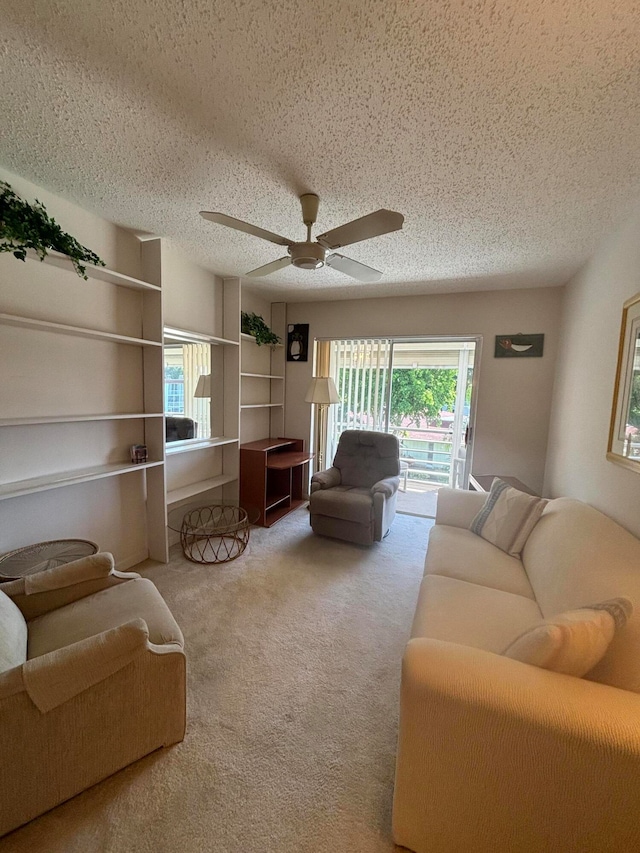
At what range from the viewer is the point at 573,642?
3.19ft

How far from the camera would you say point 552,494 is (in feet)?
9.96

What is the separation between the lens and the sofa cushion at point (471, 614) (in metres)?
1.38

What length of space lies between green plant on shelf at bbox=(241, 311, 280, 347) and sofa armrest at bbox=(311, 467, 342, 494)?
1683 millimetres

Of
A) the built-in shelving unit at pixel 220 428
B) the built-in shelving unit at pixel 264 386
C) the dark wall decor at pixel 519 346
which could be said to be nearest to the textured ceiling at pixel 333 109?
the built-in shelving unit at pixel 220 428

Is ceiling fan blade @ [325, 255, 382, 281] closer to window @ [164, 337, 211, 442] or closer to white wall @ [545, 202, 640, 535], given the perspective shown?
white wall @ [545, 202, 640, 535]

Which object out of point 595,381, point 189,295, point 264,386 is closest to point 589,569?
point 595,381

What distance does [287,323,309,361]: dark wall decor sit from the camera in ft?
14.2

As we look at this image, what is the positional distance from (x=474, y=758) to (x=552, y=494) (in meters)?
2.72

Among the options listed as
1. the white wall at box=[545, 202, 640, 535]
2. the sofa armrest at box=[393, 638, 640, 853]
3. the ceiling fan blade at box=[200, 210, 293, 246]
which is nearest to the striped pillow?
the white wall at box=[545, 202, 640, 535]

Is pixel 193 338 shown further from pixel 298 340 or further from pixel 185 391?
pixel 298 340

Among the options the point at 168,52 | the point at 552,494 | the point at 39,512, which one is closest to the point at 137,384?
the point at 39,512

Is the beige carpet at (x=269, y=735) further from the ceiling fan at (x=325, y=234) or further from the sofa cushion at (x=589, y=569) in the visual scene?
the ceiling fan at (x=325, y=234)

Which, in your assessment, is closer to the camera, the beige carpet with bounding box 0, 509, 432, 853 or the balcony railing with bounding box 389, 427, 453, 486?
the beige carpet with bounding box 0, 509, 432, 853

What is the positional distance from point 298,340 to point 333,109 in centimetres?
305
